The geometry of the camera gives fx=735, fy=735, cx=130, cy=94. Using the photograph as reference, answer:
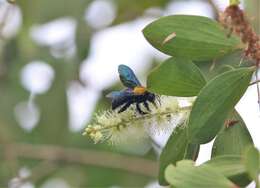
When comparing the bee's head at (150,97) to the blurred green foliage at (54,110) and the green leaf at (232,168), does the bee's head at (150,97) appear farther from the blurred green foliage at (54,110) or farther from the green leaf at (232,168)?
Result: the blurred green foliage at (54,110)

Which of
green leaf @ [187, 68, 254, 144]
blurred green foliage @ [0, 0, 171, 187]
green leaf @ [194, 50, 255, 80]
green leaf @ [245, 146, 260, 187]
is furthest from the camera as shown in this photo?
blurred green foliage @ [0, 0, 171, 187]

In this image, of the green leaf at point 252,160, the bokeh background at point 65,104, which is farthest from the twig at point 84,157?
the green leaf at point 252,160

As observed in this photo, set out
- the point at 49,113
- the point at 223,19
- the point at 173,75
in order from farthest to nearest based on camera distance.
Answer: the point at 49,113 < the point at 173,75 < the point at 223,19

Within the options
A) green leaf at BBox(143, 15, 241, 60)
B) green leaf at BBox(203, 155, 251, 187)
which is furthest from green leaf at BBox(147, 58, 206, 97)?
green leaf at BBox(203, 155, 251, 187)

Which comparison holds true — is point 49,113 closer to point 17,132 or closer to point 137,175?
point 17,132

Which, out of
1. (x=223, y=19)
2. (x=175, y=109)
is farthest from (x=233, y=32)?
(x=175, y=109)

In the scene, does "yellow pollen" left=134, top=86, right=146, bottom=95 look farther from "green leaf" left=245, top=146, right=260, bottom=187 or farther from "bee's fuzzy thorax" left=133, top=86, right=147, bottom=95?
"green leaf" left=245, top=146, right=260, bottom=187
